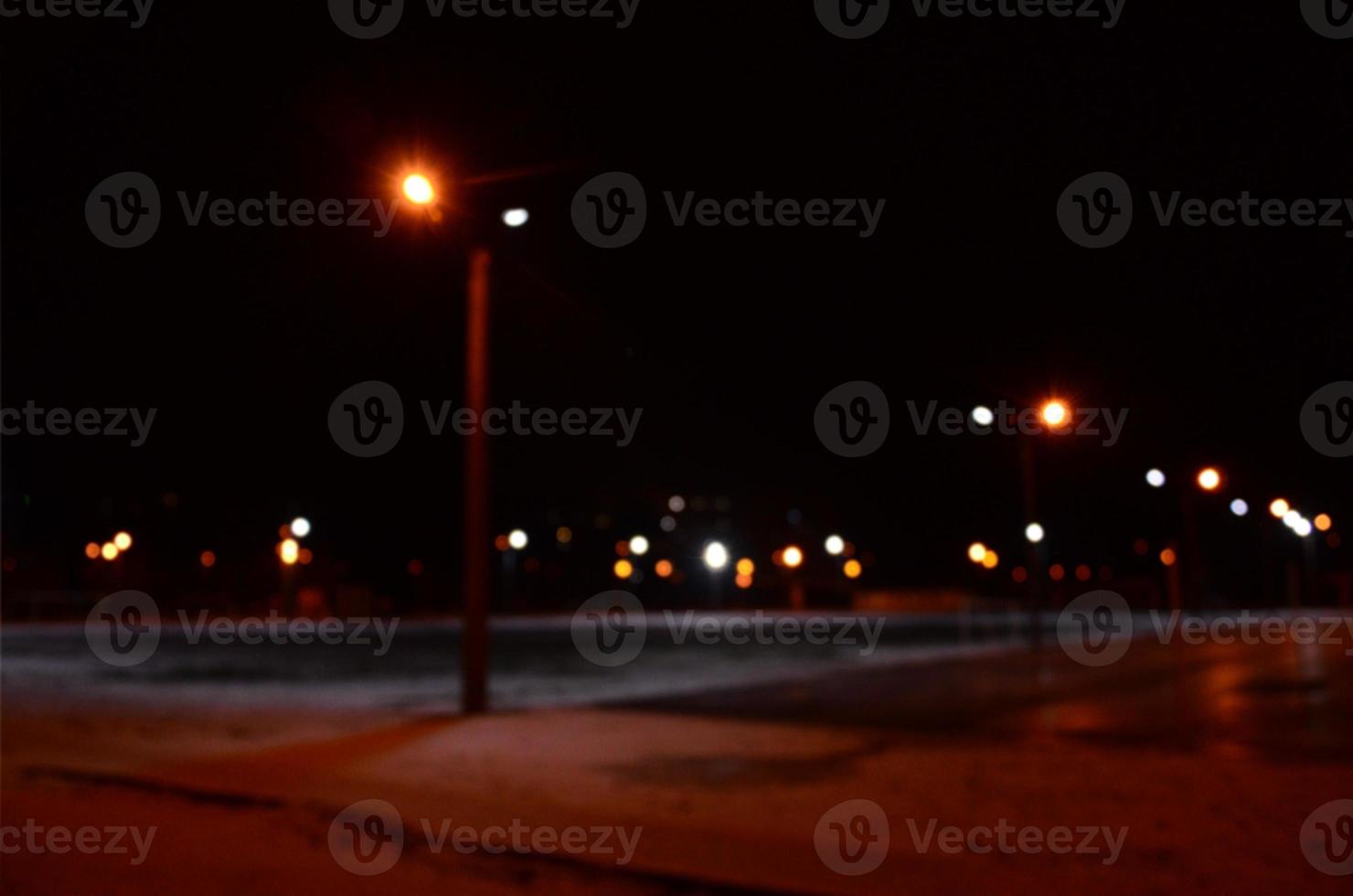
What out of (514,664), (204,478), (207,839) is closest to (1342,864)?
(207,839)

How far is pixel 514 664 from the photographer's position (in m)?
26.2

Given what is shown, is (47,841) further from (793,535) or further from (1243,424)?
(793,535)

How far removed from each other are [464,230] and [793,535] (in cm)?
6708
